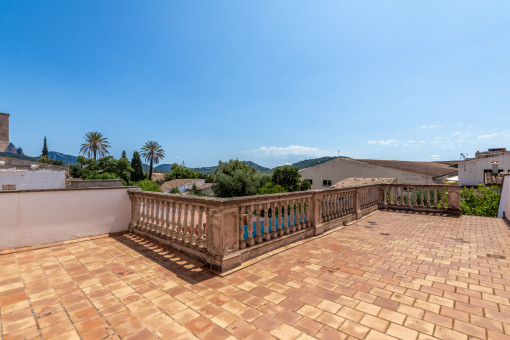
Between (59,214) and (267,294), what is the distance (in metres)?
5.03

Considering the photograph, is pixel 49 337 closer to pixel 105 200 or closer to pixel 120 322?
pixel 120 322

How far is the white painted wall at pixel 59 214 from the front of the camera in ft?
15.1

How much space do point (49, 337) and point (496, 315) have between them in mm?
4514

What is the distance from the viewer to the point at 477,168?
24797 mm

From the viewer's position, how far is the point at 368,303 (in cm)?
272

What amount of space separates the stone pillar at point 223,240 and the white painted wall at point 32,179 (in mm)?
13615

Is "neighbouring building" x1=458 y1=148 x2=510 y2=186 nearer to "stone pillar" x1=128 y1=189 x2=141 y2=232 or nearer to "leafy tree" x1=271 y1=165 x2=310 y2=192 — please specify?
"leafy tree" x1=271 y1=165 x2=310 y2=192

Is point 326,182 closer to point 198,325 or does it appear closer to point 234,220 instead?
point 234,220

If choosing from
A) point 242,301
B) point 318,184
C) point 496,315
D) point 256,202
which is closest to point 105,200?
point 256,202

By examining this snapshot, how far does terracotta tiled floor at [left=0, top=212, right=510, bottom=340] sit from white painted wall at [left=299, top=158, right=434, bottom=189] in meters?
25.0

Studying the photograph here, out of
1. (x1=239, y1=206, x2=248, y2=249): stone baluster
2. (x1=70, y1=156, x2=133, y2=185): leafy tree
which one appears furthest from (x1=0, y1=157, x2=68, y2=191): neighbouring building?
(x1=70, y1=156, x2=133, y2=185): leafy tree

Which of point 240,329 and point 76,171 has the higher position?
point 76,171

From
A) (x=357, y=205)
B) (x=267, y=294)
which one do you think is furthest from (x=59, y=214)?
(x=357, y=205)

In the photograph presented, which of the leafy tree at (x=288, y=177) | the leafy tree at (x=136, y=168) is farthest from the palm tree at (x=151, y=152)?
the leafy tree at (x=288, y=177)
